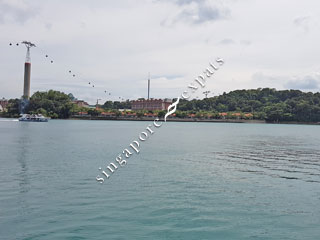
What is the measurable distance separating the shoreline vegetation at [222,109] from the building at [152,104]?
50.5ft

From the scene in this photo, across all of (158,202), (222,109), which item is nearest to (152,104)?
(222,109)

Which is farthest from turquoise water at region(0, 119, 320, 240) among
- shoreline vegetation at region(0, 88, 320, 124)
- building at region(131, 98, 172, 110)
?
building at region(131, 98, 172, 110)

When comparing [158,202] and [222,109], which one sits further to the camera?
[222,109]

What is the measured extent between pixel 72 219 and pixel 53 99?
130m

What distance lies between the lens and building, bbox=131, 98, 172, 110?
164 metres

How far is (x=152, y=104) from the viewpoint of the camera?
169125 mm

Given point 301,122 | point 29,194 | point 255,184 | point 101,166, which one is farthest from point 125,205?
point 301,122

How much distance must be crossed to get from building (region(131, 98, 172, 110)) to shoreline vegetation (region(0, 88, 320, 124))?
15.4m

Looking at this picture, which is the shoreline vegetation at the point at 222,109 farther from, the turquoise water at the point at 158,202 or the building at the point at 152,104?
the turquoise water at the point at 158,202

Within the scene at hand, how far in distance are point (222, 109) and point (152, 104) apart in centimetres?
3741

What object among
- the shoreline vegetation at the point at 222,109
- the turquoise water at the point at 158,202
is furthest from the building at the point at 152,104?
the turquoise water at the point at 158,202

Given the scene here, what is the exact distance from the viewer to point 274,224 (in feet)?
28.8

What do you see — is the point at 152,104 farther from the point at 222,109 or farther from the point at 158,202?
the point at 158,202

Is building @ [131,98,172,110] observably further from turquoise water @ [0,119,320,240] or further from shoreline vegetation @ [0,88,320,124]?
turquoise water @ [0,119,320,240]
